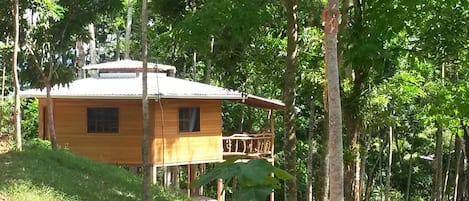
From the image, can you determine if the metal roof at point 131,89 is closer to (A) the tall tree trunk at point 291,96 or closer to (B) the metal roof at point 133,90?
(B) the metal roof at point 133,90

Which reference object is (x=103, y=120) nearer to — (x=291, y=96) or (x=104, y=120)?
(x=104, y=120)

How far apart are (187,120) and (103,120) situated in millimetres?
2412

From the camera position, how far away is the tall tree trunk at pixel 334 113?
618 cm

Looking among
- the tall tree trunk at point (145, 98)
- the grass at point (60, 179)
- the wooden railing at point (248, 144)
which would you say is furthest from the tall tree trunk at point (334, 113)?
the wooden railing at point (248, 144)

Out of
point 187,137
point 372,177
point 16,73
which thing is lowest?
point 372,177

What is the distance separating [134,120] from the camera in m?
19.0

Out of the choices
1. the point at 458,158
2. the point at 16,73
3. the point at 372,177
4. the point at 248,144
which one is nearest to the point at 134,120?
the point at 248,144

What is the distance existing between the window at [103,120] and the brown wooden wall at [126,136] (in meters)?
0.12

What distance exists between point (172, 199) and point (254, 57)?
3.61 metres

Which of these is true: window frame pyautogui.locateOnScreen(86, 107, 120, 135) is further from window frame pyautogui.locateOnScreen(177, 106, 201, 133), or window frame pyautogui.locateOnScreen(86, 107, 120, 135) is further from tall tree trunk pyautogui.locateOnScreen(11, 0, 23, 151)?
tall tree trunk pyautogui.locateOnScreen(11, 0, 23, 151)

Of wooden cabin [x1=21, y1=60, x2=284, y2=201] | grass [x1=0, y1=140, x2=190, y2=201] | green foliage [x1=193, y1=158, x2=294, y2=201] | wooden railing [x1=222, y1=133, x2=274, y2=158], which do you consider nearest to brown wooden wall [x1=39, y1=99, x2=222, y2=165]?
wooden cabin [x1=21, y1=60, x2=284, y2=201]

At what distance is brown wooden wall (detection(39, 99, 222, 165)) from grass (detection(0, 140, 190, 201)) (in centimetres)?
309

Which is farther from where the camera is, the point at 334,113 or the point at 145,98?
the point at 145,98

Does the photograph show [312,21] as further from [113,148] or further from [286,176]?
[286,176]
